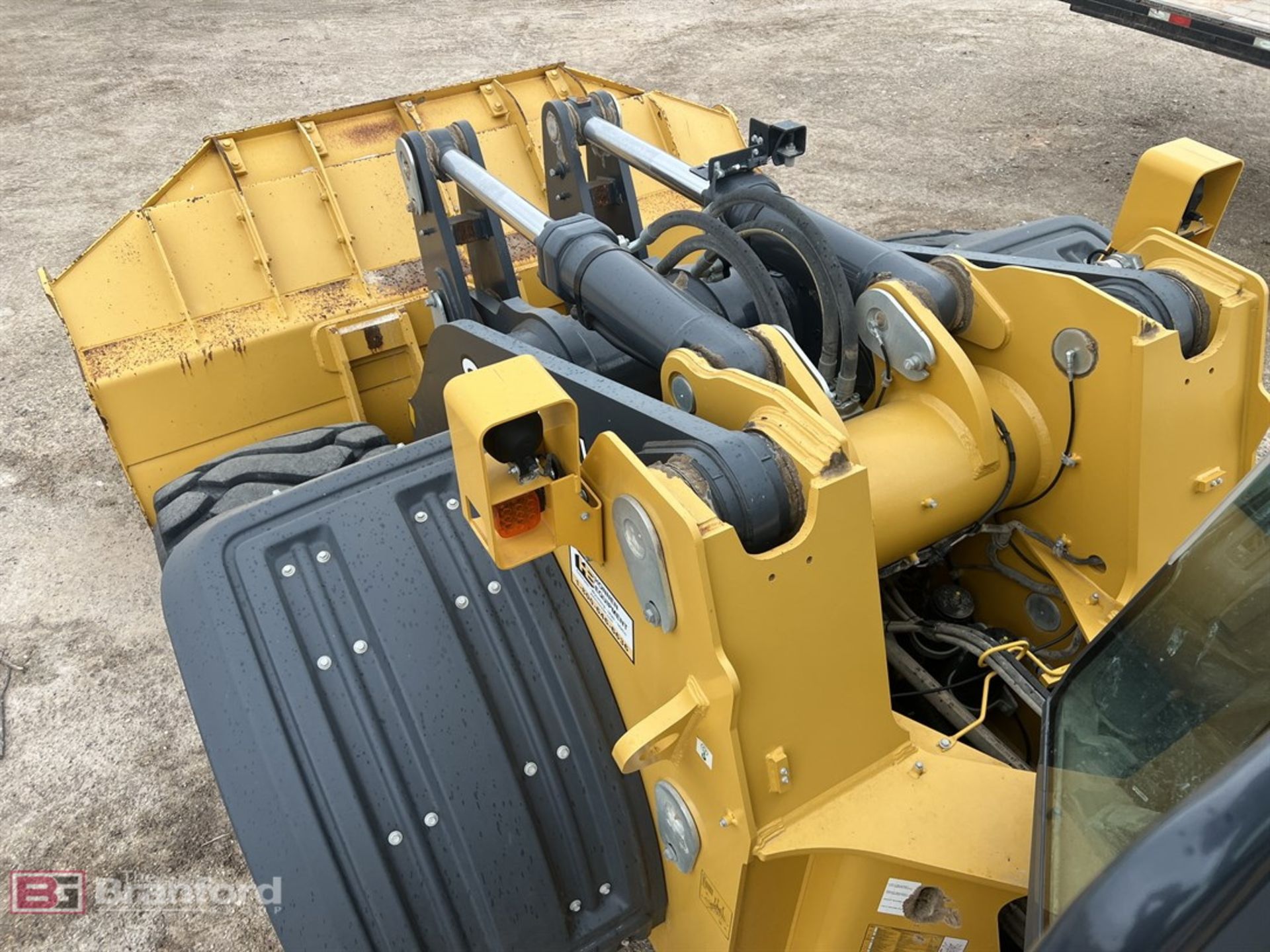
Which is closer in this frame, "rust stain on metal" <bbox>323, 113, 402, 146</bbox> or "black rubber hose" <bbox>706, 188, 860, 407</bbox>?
"black rubber hose" <bbox>706, 188, 860, 407</bbox>

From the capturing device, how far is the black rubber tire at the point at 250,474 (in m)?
2.73

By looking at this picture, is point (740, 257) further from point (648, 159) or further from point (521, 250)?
point (521, 250)

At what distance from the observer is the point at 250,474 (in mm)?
2836

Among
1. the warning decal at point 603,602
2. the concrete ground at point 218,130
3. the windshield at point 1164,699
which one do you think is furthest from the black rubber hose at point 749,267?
the concrete ground at point 218,130

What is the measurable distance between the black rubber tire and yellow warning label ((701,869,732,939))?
1504 mm

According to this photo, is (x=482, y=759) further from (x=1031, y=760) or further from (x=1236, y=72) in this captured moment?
(x=1236, y=72)

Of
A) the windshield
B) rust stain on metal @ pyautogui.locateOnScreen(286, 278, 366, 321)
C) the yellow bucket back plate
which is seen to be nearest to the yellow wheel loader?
the windshield

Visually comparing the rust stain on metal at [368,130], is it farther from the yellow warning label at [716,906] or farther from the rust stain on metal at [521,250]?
the yellow warning label at [716,906]

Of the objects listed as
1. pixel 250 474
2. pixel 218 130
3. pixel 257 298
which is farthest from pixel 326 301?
pixel 218 130

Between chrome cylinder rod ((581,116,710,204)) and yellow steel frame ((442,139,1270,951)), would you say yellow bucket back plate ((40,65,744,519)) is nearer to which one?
chrome cylinder rod ((581,116,710,204))

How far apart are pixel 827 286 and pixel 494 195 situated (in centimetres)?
99

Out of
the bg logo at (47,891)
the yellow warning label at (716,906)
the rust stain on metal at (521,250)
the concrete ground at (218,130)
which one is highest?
the rust stain on metal at (521,250)

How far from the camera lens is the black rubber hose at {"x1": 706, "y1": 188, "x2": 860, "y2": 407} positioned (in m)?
2.05

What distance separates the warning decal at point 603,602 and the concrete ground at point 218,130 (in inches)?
68.4
